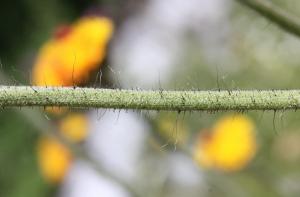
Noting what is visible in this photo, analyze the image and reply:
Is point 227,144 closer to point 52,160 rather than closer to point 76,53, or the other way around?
point 76,53

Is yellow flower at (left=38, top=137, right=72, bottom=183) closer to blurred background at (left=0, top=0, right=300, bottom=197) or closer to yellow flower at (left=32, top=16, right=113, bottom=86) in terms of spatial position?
blurred background at (left=0, top=0, right=300, bottom=197)

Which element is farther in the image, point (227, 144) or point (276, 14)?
point (227, 144)

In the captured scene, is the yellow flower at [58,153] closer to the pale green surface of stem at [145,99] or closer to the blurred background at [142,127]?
the blurred background at [142,127]

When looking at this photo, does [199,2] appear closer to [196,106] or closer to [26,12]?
[26,12]

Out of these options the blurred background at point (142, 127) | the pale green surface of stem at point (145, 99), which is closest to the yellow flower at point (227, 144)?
the blurred background at point (142, 127)

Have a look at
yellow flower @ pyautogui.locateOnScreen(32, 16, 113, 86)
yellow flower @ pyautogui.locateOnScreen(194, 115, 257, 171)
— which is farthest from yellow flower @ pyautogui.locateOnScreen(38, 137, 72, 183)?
yellow flower @ pyautogui.locateOnScreen(32, 16, 113, 86)

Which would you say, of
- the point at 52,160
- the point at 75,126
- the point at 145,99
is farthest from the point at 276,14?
the point at 52,160
